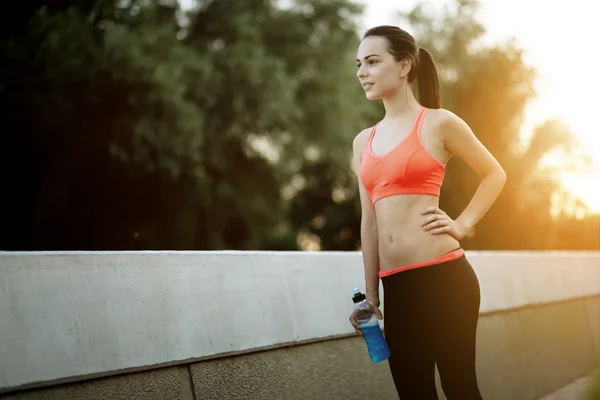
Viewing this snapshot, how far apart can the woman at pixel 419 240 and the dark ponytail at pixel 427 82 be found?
90mm

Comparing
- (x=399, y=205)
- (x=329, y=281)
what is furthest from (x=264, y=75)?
(x=399, y=205)

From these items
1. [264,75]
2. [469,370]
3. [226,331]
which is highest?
[264,75]

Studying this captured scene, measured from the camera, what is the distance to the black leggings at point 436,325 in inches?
132

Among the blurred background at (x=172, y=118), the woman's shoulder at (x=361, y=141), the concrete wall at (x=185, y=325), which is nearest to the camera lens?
the concrete wall at (x=185, y=325)

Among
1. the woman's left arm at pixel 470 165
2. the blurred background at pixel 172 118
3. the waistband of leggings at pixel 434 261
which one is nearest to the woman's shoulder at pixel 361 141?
the woman's left arm at pixel 470 165

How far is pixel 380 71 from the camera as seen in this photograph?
3523mm

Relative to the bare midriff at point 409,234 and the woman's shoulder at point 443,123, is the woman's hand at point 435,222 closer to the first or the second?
the bare midriff at point 409,234

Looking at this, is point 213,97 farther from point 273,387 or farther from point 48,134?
point 273,387

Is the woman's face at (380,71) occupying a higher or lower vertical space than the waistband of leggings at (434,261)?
higher

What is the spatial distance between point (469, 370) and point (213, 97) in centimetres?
1987

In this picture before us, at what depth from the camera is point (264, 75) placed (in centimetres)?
2327

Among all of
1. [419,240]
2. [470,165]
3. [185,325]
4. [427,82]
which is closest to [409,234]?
[419,240]

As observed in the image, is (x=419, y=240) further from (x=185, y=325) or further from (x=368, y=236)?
(x=185, y=325)

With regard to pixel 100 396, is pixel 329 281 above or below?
above
